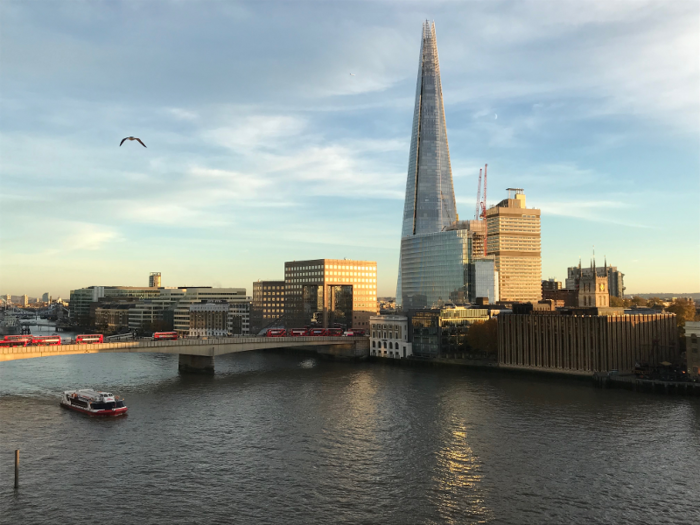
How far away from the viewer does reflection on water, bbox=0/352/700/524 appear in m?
34.8

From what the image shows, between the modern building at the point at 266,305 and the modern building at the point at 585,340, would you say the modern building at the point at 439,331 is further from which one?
the modern building at the point at 266,305

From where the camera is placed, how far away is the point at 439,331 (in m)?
114

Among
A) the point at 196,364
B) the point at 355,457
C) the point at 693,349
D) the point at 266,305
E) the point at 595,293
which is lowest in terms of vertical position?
the point at 355,457

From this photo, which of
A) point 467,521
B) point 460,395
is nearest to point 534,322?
point 460,395

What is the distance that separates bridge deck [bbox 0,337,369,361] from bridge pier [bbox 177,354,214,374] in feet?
6.66

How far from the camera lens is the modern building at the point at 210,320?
192000 mm

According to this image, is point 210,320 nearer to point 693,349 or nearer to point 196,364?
point 196,364

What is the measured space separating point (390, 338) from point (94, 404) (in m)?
71.3

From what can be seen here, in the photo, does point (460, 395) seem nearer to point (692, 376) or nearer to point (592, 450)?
point (592, 450)

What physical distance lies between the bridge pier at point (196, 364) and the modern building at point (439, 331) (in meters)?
41.8

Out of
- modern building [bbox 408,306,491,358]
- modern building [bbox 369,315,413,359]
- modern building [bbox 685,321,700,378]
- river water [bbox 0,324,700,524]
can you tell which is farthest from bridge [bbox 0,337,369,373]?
modern building [bbox 685,321,700,378]

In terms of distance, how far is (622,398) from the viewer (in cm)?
7062

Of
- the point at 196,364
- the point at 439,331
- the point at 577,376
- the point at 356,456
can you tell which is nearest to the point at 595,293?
the point at 439,331

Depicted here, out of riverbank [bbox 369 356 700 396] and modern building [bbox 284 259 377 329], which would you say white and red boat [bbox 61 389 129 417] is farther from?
modern building [bbox 284 259 377 329]
